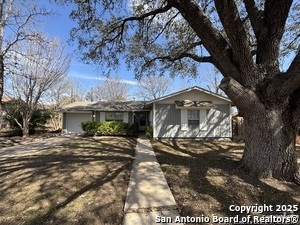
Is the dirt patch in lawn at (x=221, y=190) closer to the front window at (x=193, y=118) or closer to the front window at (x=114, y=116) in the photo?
the front window at (x=193, y=118)

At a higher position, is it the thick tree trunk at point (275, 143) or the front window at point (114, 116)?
the front window at point (114, 116)

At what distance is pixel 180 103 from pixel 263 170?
9.14m

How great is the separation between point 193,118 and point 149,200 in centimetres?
1093

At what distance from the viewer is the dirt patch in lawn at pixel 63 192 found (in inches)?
136

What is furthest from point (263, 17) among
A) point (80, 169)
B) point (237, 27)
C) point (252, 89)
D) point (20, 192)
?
point (20, 192)

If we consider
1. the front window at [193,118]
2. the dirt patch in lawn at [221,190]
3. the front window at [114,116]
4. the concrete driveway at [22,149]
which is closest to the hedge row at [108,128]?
the front window at [114,116]

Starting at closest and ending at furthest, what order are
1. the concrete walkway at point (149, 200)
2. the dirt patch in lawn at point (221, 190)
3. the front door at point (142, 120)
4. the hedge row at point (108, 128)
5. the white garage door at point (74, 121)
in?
the concrete walkway at point (149, 200), the dirt patch in lawn at point (221, 190), the hedge row at point (108, 128), the white garage door at point (74, 121), the front door at point (142, 120)

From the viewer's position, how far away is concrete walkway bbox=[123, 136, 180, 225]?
335 centimetres

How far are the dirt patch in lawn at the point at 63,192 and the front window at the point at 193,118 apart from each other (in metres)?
8.24

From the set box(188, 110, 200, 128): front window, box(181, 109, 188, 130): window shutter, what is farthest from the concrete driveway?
box(188, 110, 200, 128): front window

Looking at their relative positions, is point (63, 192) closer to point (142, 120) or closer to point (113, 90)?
point (142, 120)

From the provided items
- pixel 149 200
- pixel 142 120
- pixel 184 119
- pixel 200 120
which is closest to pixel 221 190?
pixel 149 200

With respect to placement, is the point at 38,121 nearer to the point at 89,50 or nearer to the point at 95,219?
the point at 89,50

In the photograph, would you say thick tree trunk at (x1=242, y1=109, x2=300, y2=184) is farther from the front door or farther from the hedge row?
the front door
